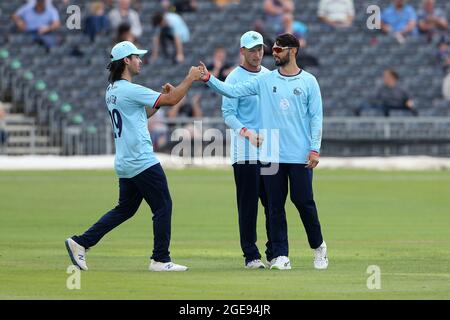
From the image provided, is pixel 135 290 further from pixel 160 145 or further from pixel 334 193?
pixel 160 145

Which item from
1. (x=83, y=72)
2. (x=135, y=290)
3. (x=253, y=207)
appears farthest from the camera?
(x=83, y=72)

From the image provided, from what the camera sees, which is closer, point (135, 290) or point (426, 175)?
point (135, 290)

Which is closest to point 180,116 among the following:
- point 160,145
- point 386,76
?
point 160,145

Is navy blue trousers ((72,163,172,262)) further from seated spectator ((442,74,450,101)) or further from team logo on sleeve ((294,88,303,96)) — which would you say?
seated spectator ((442,74,450,101))

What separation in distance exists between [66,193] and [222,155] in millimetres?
7848

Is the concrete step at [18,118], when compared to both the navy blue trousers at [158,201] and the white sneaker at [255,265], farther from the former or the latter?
the navy blue trousers at [158,201]

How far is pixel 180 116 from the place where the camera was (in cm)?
3612

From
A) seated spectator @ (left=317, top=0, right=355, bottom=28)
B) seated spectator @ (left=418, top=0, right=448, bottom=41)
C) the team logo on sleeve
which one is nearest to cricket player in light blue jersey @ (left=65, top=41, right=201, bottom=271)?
the team logo on sleeve

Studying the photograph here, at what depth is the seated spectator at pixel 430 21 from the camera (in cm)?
4009

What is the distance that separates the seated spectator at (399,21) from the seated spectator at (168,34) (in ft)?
19.3

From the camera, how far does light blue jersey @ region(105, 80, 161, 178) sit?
14.4 m

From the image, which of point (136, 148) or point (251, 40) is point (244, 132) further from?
point (136, 148)

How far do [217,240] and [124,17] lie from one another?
19329 mm

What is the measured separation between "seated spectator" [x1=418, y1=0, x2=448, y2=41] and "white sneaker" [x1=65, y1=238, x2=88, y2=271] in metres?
26.7
